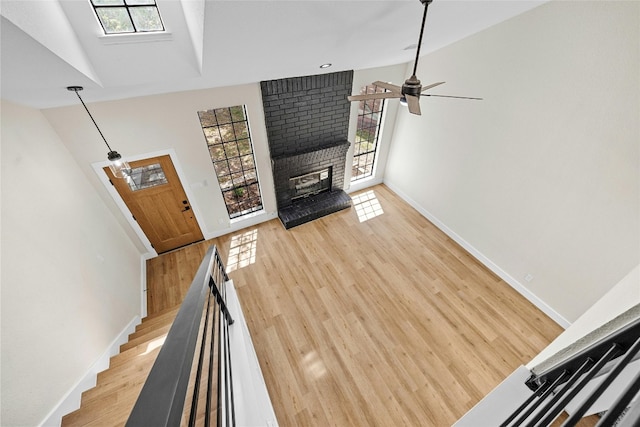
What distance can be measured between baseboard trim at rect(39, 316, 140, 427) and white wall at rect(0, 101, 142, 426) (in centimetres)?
4

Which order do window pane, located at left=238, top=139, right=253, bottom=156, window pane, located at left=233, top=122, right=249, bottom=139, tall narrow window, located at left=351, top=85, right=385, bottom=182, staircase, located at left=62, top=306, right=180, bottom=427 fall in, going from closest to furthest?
1. staircase, located at left=62, top=306, right=180, bottom=427
2. window pane, located at left=233, top=122, right=249, bottom=139
3. window pane, located at left=238, top=139, right=253, bottom=156
4. tall narrow window, located at left=351, top=85, right=385, bottom=182

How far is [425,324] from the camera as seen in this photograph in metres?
3.40

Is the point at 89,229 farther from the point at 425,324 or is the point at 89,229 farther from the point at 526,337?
the point at 526,337

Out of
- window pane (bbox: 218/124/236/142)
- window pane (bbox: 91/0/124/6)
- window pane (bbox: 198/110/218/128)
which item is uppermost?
window pane (bbox: 91/0/124/6)

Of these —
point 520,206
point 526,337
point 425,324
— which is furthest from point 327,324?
point 520,206

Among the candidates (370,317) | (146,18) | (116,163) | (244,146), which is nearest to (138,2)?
(146,18)

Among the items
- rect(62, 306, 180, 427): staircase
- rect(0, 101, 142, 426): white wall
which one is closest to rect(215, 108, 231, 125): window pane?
rect(0, 101, 142, 426): white wall

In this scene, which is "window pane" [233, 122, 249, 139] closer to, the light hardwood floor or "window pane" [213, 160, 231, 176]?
"window pane" [213, 160, 231, 176]

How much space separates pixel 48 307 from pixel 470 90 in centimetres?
510

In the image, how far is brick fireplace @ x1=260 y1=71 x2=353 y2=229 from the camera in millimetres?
3937

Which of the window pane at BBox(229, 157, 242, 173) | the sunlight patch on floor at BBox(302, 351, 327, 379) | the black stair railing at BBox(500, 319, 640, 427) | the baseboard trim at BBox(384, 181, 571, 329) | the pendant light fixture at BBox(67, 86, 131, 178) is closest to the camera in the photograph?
the black stair railing at BBox(500, 319, 640, 427)

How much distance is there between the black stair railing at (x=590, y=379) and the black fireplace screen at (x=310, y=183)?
161 inches

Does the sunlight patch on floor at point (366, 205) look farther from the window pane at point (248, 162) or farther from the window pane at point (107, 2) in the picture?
the window pane at point (107, 2)

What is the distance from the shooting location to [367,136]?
17.3 feet
